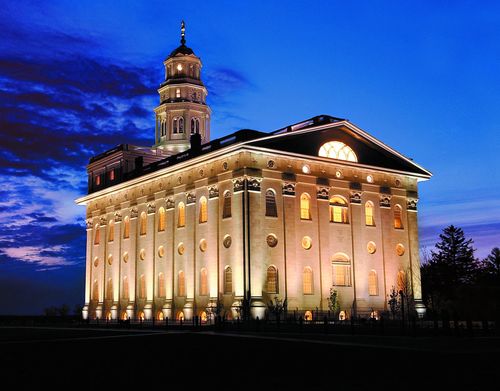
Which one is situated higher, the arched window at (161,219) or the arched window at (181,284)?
the arched window at (161,219)

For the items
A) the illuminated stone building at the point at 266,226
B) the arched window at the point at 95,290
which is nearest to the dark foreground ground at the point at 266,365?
the illuminated stone building at the point at 266,226

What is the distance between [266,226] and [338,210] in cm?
831

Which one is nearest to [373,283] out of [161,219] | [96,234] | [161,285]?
[161,285]

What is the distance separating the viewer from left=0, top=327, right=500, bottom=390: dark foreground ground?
15.3m

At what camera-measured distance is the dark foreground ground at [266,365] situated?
15297 mm

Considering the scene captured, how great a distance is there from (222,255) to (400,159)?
2003cm

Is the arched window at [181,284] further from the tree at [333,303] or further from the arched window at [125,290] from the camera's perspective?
the tree at [333,303]

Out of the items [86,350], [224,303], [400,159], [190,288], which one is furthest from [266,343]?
[400,159]

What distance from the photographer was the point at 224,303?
2009 inches

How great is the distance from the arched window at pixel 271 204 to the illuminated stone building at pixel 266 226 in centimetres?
8

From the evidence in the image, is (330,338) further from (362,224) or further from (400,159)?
(400,159)

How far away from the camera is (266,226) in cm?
5172

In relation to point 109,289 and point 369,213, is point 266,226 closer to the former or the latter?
point 369,213

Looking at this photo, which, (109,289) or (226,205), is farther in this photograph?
(109,289)
